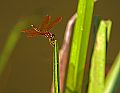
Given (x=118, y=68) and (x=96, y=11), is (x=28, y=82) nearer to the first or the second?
(x=96, y=11)

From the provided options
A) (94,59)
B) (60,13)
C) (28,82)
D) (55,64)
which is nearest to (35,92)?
(28,82)

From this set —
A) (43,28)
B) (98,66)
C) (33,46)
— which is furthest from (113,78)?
(33,46)

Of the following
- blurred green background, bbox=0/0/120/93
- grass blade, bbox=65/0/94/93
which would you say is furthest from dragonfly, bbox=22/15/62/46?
blurred green background, bbox=0/0/120/93

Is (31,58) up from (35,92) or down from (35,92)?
up

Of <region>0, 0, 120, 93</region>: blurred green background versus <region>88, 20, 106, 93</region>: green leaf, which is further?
<region>0, 0, 120, 93</region>: blurred green background

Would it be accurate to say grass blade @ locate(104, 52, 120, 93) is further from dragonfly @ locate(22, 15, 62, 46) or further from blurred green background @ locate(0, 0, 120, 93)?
blurred green background @ locate(0, 0, 120, 93)

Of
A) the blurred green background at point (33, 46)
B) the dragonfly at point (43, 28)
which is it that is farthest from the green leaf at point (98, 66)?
the blurred green background at point (33, 46)

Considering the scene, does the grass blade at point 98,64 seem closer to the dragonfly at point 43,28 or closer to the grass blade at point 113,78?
the grass blade at point 113,78

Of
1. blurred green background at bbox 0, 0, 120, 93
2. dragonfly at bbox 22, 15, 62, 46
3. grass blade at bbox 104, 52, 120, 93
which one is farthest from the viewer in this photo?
blurred green background at bbox 0, 0, 120, 93

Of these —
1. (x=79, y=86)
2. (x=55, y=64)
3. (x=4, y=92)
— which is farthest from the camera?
(x=4, y=92)
